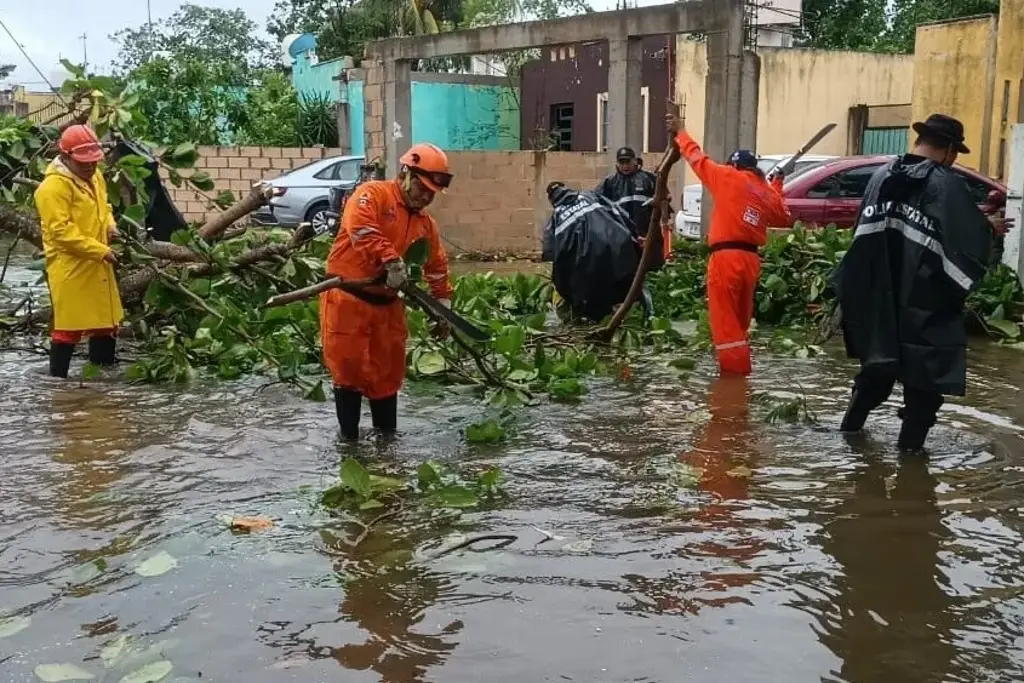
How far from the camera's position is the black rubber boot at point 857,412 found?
541 centimetres

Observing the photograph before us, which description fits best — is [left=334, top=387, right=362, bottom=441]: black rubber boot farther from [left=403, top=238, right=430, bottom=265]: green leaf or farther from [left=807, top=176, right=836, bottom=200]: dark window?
[left=807, top=176, right=836, bottom=200]: dark window

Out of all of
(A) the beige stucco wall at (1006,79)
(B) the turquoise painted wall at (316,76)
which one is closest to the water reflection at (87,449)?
(A) the beige stucco wall at (1006,79)

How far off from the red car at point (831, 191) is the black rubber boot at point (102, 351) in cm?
771

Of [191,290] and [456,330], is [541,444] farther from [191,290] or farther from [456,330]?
Result: [191,290]

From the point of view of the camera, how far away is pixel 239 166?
64.0ft

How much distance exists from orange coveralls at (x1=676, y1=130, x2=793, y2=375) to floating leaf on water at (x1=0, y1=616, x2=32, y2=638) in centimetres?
466

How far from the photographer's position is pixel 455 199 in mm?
15375

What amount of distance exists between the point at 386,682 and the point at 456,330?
10.0ft

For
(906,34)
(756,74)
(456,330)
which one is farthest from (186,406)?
(906,34)

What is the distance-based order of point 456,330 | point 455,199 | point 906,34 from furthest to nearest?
point 906,34 → point 455,199 → point 456,330

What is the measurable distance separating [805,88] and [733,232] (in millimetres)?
16489

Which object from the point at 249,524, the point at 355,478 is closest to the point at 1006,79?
the point at 355,478

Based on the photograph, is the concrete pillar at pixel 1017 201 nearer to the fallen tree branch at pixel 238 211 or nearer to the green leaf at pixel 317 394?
the green leaf at pixel 317 394

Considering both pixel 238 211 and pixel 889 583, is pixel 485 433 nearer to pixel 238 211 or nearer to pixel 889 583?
pixel 889 583
